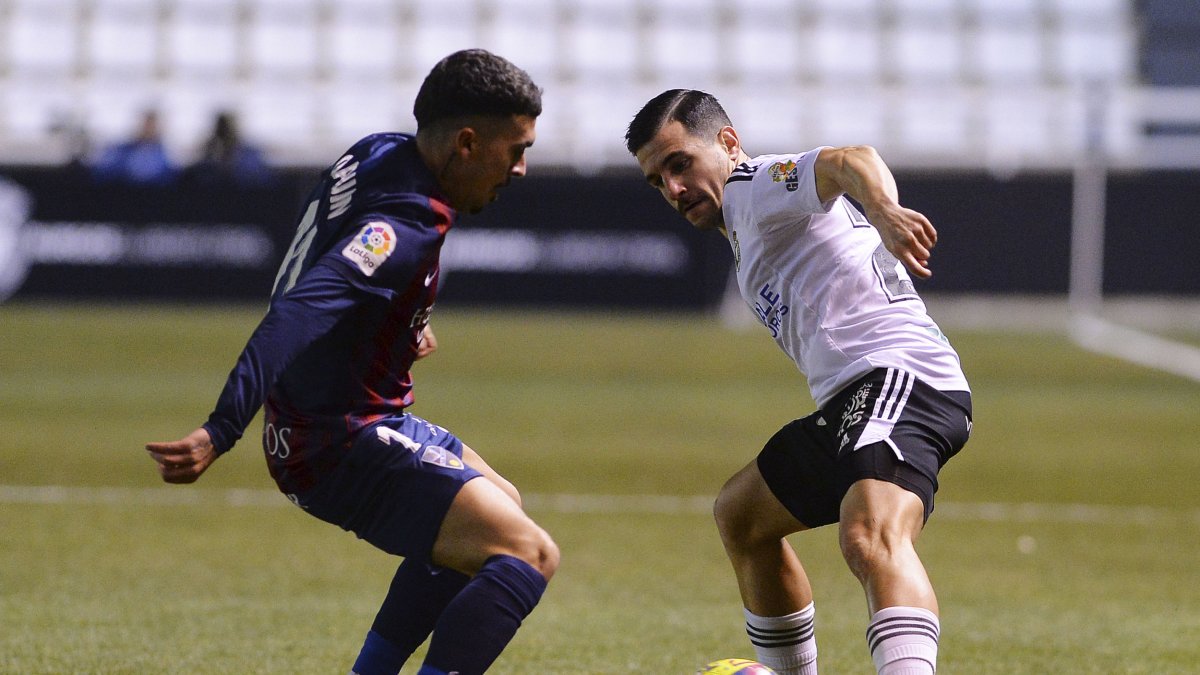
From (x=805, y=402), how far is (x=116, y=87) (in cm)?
1406

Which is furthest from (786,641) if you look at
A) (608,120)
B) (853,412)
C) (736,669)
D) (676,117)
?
(608,120)

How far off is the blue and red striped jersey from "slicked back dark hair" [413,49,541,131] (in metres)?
0.16

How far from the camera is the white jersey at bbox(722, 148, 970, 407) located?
15.8 feet

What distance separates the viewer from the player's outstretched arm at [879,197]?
427cm

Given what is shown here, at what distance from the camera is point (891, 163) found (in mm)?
22703

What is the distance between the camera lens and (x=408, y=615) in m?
4.81

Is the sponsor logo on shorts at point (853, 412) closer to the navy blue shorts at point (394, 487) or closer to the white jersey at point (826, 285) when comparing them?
the white jersey at point (826, 285)

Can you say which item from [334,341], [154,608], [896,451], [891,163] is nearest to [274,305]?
[334,341]

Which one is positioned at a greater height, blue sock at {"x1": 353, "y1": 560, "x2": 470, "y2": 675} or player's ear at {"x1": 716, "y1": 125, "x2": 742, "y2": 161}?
player's ear at {"x1": 716, "y1": 125, "x2": 742, "y2": 161}

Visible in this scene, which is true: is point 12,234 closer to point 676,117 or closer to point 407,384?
point 676,117

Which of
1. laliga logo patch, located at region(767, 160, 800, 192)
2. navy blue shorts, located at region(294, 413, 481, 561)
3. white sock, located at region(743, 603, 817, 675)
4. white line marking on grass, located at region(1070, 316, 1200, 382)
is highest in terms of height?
laliga logo patch, located at region(767, 160, 800, 192)

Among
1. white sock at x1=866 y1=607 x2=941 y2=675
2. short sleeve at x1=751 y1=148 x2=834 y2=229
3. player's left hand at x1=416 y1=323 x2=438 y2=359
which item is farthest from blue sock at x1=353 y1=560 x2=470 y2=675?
short sleeve at x1=751 y1=148 x2=834 y2=229

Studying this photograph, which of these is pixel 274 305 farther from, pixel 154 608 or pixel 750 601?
pixel 154 608

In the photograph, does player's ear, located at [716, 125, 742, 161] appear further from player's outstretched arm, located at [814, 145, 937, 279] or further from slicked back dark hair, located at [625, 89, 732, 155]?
player's outstretched arm, located at [814, 145, 937, 279]
